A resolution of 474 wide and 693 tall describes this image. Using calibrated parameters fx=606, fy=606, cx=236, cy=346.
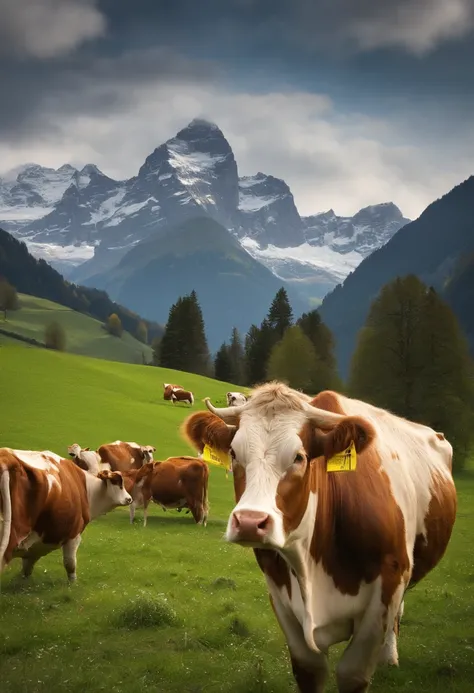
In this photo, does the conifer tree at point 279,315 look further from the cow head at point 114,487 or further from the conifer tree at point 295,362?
the cow head at point 114,487

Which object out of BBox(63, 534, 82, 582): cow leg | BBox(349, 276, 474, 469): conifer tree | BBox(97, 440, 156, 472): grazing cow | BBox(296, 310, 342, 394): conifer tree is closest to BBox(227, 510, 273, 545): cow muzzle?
BBox(63, 534, 82, 582): cow leg

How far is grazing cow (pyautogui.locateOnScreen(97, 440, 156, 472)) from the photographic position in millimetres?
23047

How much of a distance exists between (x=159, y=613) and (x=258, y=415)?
614 centimetres

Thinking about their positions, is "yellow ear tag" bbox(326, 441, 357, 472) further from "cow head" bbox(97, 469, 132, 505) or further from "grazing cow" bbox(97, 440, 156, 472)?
"grazing cow" bbox(97, 440, 156, 472)

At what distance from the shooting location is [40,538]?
424 inches

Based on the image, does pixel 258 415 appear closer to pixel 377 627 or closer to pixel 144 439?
pixel 377 627

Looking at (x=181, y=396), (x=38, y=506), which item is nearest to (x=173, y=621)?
(x=38, y=506)

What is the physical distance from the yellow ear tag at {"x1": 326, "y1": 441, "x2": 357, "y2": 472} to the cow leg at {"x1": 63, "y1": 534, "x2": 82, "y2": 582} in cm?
799

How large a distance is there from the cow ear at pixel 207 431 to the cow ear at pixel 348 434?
0.85m

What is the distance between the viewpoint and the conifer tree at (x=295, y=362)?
54.2m

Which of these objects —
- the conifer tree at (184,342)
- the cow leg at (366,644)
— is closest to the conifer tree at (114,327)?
the conifer tree at (184,342)

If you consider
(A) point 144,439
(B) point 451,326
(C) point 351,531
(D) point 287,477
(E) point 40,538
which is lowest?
(A) point 144,439

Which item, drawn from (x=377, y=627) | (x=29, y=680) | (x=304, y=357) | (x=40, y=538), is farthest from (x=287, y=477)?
(x=304, y=357)

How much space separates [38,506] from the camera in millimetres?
10453
